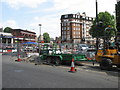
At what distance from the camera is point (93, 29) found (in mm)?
39188

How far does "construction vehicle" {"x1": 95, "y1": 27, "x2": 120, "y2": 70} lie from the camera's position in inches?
359

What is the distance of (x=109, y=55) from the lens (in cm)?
955

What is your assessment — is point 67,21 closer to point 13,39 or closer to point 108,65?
point 13,39

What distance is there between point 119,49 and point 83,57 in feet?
10.6

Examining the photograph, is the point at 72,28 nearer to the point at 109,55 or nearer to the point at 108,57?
the point at 109,55

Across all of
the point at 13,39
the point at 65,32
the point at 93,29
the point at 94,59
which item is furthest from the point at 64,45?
the point at 65,32

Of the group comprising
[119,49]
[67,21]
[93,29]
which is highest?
[67,21]

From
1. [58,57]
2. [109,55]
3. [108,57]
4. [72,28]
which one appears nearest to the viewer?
[108,57]

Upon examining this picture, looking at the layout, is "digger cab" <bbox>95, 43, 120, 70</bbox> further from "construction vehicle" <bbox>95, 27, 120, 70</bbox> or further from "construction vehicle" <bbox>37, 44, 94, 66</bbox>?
"construction vehicle" <bbox>37, 44, 94, 66</bbox>

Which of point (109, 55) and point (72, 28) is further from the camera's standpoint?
point (72, 28)

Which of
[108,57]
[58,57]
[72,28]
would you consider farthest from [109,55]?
[72,28]

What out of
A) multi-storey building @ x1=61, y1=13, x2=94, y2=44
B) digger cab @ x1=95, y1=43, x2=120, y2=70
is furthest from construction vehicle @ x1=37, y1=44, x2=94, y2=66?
multi-storey building @ x1=61, y1=13, x2=94, y2=44

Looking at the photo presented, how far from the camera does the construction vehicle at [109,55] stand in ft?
29.9

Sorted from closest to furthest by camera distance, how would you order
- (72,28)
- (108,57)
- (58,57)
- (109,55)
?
(108,57) → (109,55) → (58,57) → (72,28)
